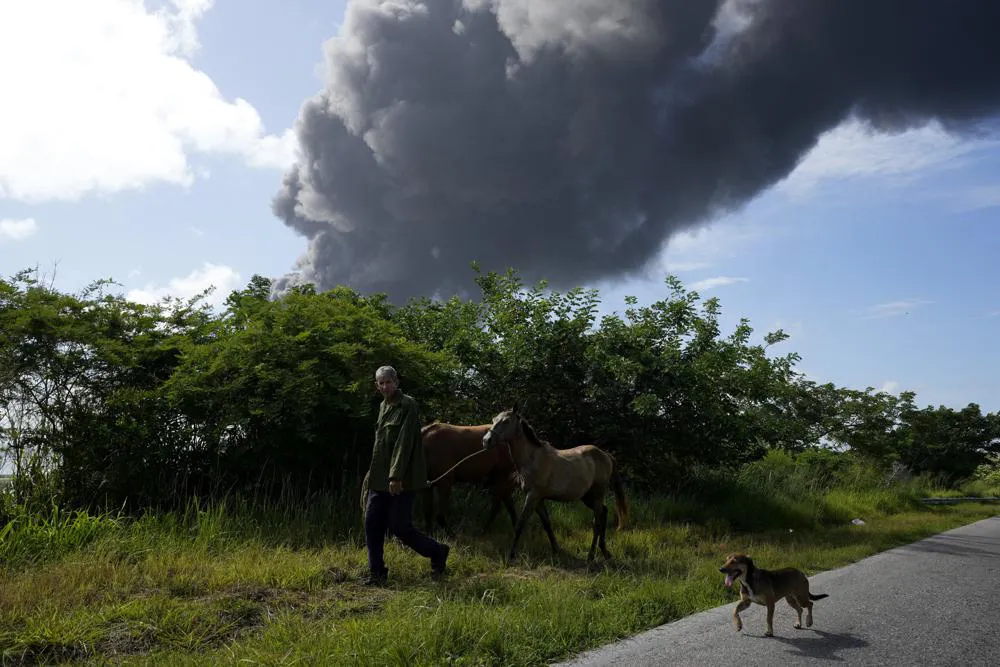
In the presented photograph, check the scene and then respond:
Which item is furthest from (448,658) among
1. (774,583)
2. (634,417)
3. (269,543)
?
(634,417)

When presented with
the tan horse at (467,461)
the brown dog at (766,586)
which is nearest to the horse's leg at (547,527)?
the tan horse at (467,461)

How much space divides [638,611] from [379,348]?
256 inches

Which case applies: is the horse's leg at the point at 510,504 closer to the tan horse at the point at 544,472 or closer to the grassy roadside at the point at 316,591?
the grassy roadside at the point at 316,591

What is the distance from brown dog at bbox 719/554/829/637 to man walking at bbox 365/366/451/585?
320 cm

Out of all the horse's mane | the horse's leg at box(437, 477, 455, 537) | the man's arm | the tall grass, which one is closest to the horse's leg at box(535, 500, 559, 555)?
the tall grass

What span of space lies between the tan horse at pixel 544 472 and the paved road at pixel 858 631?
9.65ft

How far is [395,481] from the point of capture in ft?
25.6

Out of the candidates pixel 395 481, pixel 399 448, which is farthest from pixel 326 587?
pixel 399 448

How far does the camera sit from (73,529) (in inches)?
340

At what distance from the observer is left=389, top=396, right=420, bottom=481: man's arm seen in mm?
7832

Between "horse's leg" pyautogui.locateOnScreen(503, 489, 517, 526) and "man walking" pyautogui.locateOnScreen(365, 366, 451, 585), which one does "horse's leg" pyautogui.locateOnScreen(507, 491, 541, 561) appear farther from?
"horse's leg" pyautogui.locateOnScreen(503, 489, 517, 526)

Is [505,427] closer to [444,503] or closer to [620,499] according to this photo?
[444,503]

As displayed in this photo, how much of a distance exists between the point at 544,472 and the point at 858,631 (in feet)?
14.6

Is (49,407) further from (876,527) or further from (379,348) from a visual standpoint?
(876,527)
